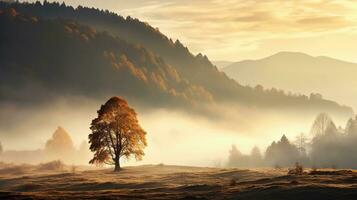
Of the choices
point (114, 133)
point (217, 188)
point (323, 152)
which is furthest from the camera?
point (323, 152)

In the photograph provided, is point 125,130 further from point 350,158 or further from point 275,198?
point 350,158

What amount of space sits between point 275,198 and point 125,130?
61558mm

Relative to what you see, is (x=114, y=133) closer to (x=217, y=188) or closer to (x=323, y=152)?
(x=217, y=188)

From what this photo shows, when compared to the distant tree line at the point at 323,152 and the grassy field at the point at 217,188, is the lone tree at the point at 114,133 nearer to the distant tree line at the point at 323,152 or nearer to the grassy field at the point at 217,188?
the grassy field at the point at 217,188

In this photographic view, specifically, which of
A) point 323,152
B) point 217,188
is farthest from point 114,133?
point 323,152

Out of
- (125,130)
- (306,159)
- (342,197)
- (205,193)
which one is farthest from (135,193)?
(306,159)

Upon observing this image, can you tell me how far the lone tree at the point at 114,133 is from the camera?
371ft

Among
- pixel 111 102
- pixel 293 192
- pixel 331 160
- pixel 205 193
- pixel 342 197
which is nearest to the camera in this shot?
pixel 342 197

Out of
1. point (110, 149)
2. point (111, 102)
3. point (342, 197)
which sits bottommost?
point (342, 197)

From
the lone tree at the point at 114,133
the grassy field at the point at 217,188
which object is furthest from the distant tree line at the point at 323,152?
the grassy field at the point at 217,188

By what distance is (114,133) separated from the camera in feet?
376

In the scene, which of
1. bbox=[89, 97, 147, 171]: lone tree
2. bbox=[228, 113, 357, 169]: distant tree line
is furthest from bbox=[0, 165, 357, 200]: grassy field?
bbox=[228, 113, 357, 169]: distant tree line

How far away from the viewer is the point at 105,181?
89.3m

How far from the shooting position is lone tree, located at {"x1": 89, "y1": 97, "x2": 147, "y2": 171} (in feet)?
371
